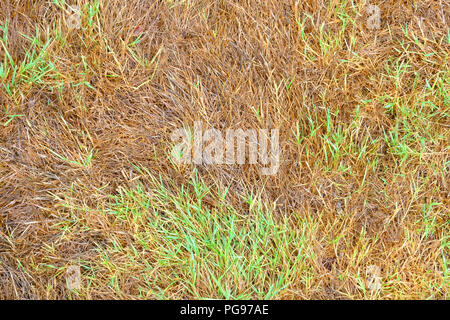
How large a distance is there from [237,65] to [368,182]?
Result: 2.57 ft

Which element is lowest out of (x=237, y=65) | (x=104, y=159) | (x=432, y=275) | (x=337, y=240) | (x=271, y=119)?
(x=432, y=275)

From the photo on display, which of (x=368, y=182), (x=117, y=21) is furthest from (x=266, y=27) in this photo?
(x=368, y=182)

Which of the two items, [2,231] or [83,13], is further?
[83,13]

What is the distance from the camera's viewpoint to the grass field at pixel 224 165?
1.62 m

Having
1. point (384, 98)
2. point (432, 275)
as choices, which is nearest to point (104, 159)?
point (384, 98)

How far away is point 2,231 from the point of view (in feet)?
5.49

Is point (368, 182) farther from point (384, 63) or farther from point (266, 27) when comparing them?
point (266, 27)

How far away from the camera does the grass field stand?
1.62 metres

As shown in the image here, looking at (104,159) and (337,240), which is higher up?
(104,159)

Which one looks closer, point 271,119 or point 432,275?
point 432,275

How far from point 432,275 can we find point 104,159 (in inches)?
57.7

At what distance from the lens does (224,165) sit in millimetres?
1732

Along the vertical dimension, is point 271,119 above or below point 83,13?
below

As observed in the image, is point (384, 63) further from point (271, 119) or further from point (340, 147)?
point (271, 119)
